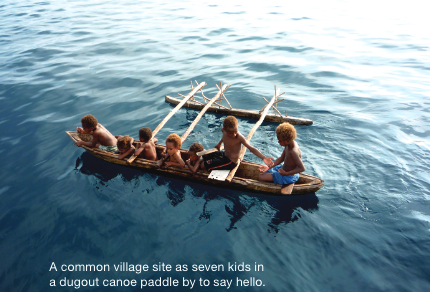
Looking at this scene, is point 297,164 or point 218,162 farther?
point 218,162

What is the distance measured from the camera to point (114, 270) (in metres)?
5.58

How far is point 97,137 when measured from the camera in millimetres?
8562

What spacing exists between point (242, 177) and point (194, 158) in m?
1.53

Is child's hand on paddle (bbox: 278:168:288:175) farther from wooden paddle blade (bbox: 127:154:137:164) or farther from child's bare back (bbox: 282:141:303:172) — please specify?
wooden paddle blade (bbox: 127:154:137:164)

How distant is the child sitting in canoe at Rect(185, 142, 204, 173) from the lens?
729 cm

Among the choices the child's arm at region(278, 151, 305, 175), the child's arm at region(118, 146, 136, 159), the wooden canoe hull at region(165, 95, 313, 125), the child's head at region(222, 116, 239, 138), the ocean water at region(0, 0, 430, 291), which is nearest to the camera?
the ocean water at region(0, 0, 430, 291)

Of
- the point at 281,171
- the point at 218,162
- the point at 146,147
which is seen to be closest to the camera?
the point at 281,171

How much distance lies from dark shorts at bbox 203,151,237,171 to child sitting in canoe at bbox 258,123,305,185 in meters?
0.88

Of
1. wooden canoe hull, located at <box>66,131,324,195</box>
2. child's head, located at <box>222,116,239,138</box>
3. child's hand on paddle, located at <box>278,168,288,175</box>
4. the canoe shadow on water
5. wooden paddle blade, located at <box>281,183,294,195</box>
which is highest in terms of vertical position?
child's head, located at <box>222,116,239,138</box>

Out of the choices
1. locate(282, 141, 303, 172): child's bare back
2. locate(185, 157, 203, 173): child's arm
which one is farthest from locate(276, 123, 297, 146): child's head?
locate(185, 157, 203, 173): child's arm

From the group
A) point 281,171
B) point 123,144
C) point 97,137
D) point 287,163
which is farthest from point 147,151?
point 287,163

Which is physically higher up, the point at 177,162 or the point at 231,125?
the point at 231,125

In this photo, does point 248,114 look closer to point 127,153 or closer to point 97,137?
point 127,153

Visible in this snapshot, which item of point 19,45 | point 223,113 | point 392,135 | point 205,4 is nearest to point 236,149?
point 223,113
